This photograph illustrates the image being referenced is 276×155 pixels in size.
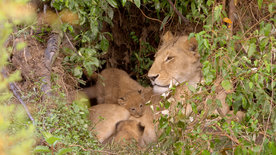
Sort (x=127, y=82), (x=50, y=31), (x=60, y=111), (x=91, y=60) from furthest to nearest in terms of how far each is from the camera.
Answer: (x=127, y=82)
(x=50, y=31)
(x=91, y=60)
(x=60, y=111)

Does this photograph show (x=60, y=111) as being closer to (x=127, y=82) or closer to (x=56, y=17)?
(x=56, y=17)

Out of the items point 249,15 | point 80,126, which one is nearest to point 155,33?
point 249,15

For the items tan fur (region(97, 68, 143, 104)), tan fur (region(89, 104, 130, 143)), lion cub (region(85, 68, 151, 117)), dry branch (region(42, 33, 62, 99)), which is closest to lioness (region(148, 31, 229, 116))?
tan fur (region(89, 104, 130, 143))

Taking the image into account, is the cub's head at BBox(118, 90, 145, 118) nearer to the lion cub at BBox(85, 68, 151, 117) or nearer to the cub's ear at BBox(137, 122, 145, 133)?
the lion cub at BBox(85, 68, 151, 117)

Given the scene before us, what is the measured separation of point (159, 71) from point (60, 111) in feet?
4.32

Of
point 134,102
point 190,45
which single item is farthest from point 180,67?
point 134,102

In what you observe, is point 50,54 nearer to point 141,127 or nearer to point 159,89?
point 159,89

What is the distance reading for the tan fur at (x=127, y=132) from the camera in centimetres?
458

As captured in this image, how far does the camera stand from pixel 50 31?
13.7ft

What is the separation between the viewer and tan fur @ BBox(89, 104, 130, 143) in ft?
15.4

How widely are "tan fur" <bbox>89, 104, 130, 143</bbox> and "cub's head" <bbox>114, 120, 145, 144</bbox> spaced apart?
90mm

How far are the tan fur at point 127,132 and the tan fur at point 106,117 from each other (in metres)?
0.08

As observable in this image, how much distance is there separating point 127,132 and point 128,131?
25mm

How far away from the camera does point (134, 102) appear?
17.4 feet
